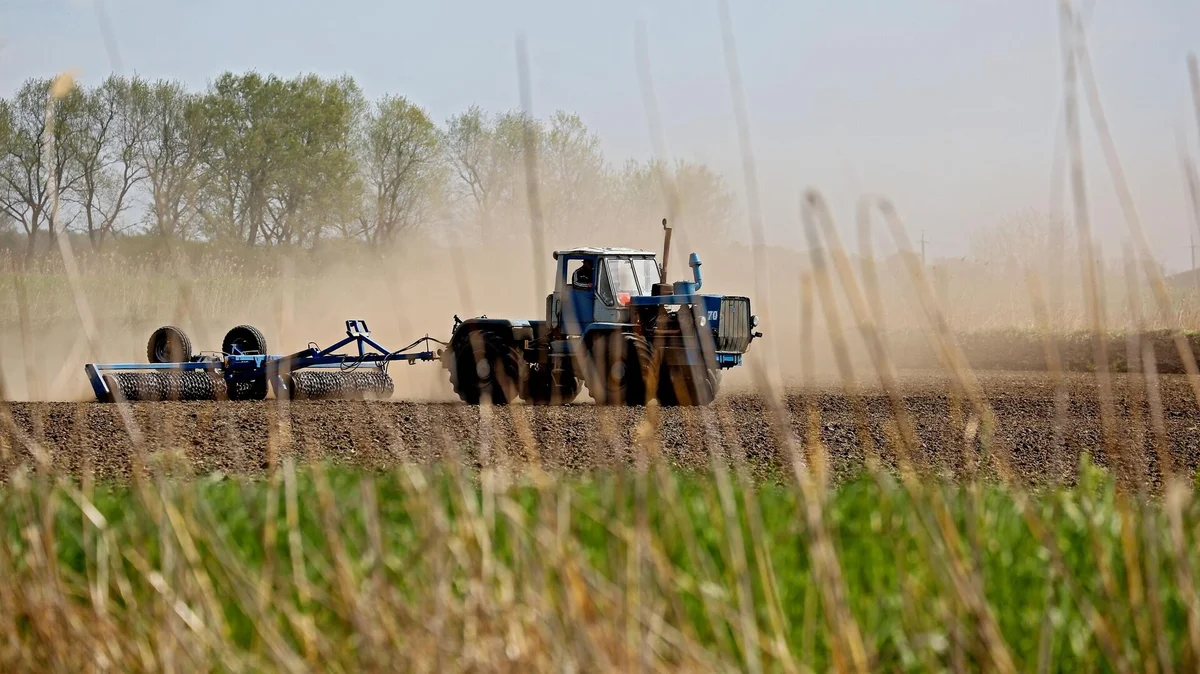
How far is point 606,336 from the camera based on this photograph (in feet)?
48.8

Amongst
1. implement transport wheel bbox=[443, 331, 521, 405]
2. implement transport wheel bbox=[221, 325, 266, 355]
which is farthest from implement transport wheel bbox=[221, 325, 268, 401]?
implement transport wheel bbox=[443, 331, 521, 405]

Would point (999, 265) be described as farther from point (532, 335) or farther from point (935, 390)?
point (532, 335)

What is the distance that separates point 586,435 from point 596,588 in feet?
26.9

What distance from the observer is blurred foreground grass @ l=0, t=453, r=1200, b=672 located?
311cm

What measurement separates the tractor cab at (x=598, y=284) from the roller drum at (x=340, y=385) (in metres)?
3.07

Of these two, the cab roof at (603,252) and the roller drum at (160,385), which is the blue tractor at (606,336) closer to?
the cab roof at (603,252)

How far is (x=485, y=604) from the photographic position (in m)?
3.18

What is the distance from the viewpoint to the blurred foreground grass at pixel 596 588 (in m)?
3.11

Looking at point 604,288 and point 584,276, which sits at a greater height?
A: point 584,276

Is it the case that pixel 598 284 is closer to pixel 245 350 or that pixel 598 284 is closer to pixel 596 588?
pixel 245 350

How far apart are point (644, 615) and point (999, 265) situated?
26.7m

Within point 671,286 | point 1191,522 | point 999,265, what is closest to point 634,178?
point 999,265

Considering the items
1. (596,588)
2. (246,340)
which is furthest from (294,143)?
(596,588)

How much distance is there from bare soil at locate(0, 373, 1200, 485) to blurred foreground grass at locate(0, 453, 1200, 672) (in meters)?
2.30
